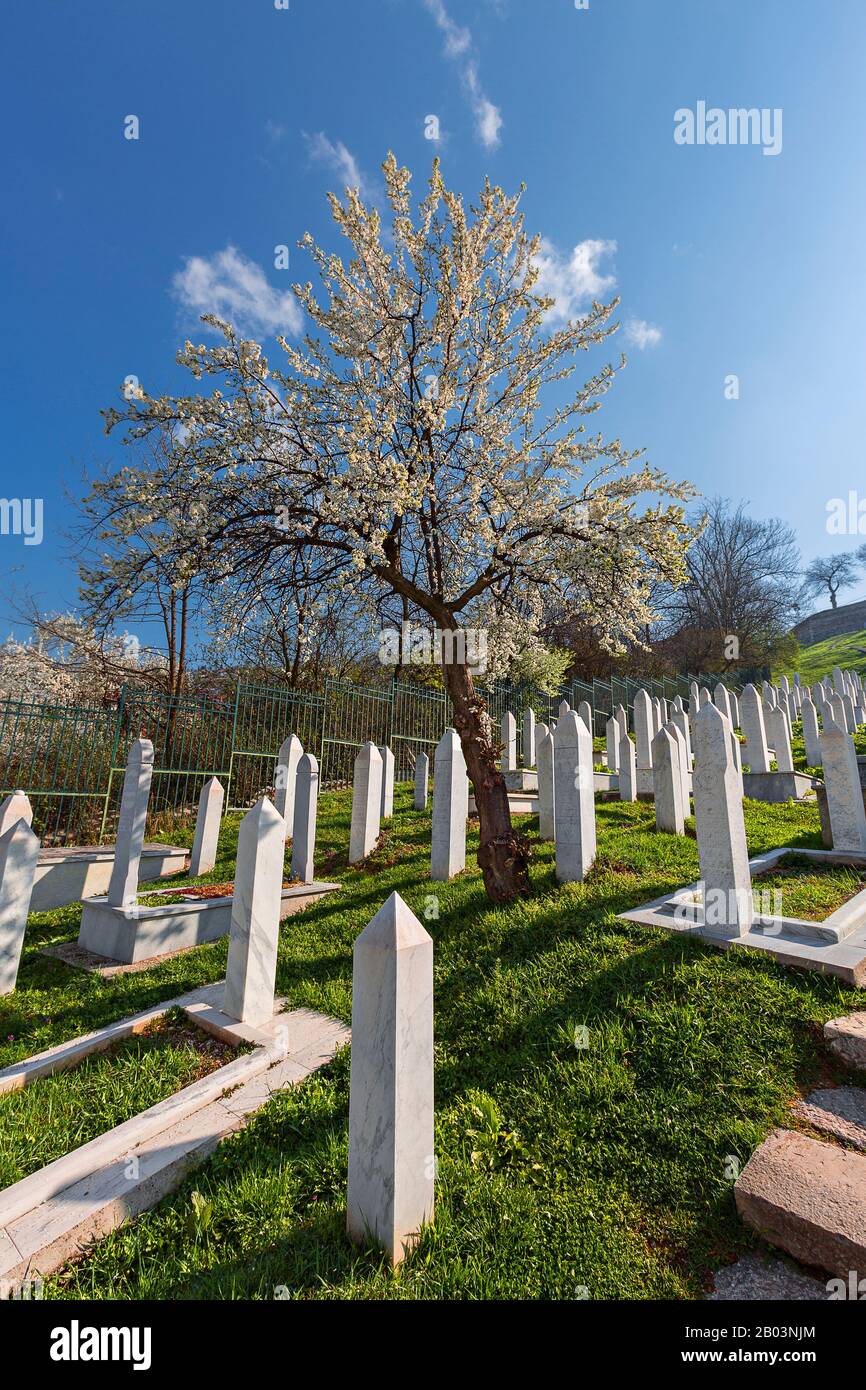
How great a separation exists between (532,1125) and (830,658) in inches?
1746

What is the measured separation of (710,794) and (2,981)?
582cm

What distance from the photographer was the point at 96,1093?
10.2 ft

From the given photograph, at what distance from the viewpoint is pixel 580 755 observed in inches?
212

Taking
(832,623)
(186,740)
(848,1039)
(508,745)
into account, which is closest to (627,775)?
(508,745)

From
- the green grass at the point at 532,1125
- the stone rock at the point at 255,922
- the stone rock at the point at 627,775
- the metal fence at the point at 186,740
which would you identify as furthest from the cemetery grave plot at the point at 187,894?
the stone rock at the point at 627,775

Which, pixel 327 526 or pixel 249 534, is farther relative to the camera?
pixel 327 526

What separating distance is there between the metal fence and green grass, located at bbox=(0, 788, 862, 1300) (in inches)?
213

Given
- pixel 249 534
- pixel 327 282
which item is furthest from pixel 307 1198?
pixel 327 282

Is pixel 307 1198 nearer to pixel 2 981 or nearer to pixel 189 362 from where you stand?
pixel 2 981

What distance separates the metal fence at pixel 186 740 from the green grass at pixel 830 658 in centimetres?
2161

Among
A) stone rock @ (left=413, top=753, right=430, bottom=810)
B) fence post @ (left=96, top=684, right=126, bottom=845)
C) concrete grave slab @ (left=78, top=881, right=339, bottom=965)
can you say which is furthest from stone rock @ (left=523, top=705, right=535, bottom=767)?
fence post @ (left=96, top=684, right=126, bottom=845)

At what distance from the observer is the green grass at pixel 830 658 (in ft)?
94.5

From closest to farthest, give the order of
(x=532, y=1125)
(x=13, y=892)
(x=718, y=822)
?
(x=532, y=1125) < (x=718, y=822) < (x=13, y=892)

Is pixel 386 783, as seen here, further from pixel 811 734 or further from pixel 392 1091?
pixel 811 734
